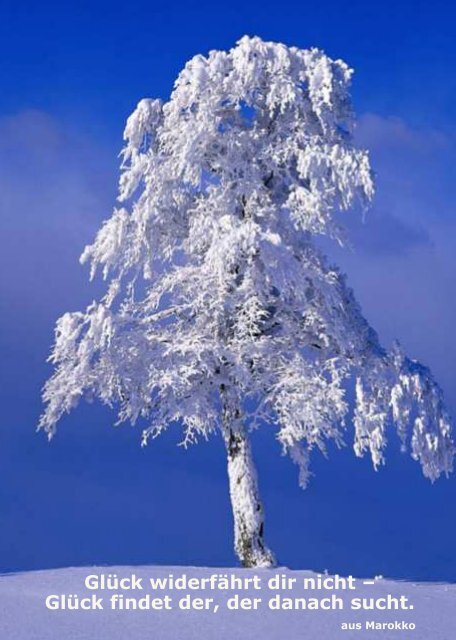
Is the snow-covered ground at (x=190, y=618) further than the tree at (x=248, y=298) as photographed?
No

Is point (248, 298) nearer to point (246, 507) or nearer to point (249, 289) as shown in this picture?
point (249, 289)

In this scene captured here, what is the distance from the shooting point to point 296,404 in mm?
17578

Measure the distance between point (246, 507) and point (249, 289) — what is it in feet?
14.9

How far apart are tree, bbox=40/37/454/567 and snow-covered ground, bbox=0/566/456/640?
13.1 feet

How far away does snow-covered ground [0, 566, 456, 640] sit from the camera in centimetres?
1141

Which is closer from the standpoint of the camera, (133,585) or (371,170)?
(133,585)

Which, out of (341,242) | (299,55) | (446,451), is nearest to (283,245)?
(341,242)

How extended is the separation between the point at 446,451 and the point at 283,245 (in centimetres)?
583

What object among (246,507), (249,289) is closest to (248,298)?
(249,289)

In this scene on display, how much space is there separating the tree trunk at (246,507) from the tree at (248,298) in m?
0.03

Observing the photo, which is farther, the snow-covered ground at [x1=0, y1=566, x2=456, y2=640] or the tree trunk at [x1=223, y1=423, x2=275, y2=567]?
the tree trunk at [x1=223, y1=423, x2=275, y2=567]

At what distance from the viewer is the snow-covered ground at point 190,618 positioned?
1141cm

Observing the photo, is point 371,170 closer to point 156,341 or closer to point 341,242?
point 341,242

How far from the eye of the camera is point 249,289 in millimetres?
18078
